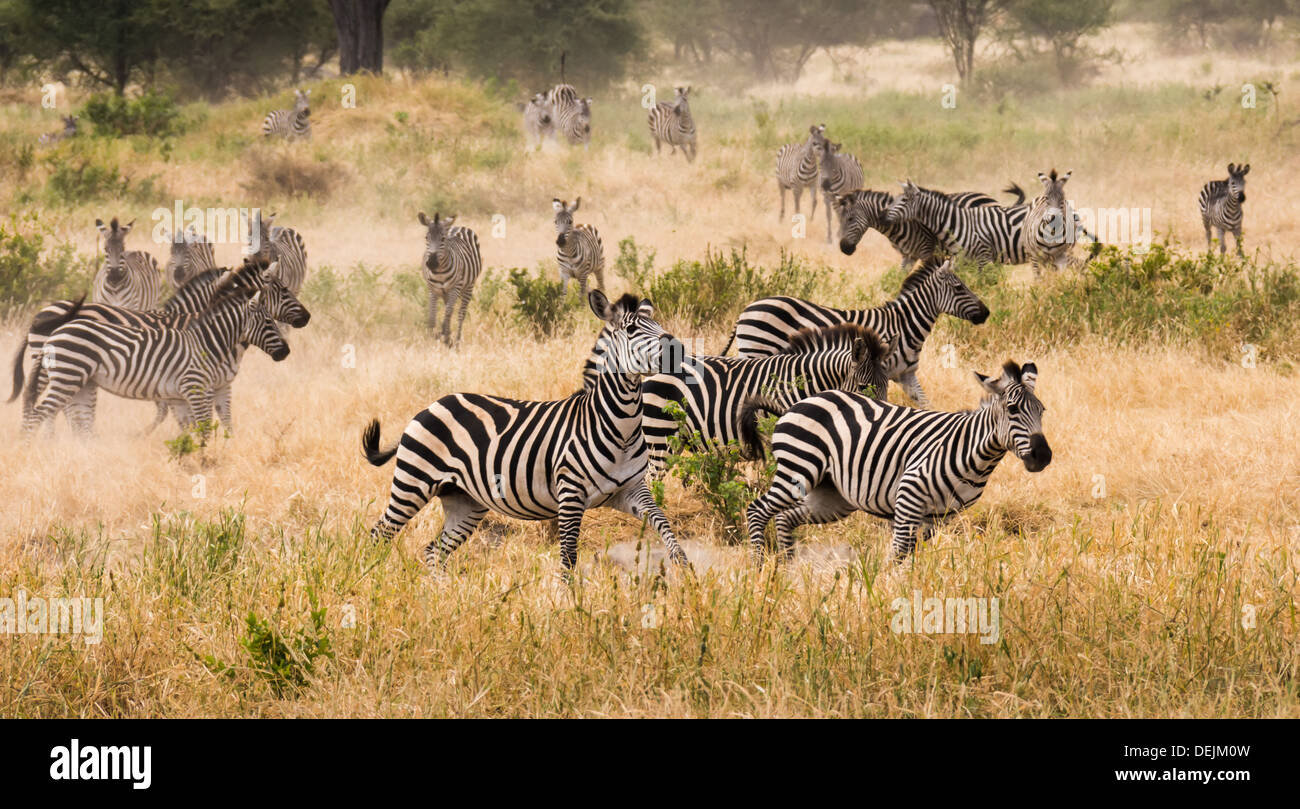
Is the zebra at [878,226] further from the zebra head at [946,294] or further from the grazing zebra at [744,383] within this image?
the grazing zebra at [744,383]

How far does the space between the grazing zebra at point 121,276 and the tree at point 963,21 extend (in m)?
26.3

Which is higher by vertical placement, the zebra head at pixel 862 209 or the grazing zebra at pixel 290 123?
the grazing zebra at pixel 290 123

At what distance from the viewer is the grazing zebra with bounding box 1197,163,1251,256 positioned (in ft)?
47.4

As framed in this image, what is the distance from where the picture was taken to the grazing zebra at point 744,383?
6.97m

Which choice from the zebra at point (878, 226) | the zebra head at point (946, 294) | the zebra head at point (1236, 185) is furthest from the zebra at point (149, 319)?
the zebra head at point (1236, 185)

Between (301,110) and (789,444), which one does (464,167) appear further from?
(789,444)

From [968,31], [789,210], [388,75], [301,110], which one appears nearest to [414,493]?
[789,210]

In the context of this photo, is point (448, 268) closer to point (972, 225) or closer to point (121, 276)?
point (121, 276)

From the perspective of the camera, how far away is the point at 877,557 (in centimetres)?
517

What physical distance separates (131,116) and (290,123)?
107 inches

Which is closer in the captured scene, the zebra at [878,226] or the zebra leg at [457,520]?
the zebra leg at [457,520]

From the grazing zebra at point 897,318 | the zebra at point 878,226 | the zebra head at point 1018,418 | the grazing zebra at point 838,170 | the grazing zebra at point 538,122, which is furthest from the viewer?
the grazing zebra at point 538,122

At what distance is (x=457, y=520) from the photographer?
19.9 feet

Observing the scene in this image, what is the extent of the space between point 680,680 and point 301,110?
2039 centimetres
